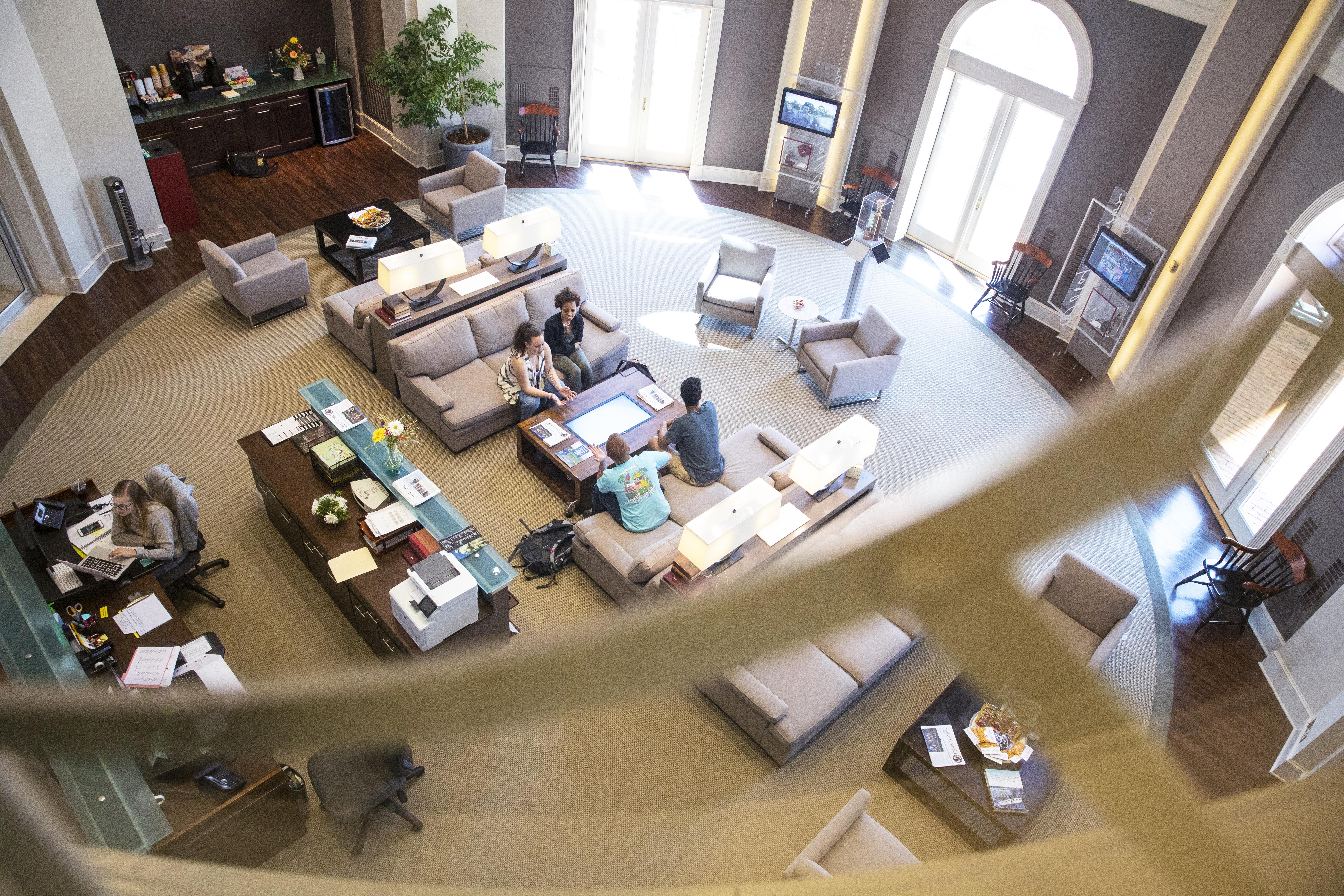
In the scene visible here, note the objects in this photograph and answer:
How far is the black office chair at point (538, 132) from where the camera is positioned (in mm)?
12172

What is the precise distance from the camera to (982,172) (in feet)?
36.7

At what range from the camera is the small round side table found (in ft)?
31.2

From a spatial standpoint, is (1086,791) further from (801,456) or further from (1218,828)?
(801,456)

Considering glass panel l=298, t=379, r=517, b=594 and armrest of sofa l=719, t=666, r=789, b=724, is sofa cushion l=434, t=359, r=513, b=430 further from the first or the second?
armrest of sofa l=719, t=666, r=789, b=724

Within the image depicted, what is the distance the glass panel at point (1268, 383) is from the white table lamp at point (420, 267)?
7610mm

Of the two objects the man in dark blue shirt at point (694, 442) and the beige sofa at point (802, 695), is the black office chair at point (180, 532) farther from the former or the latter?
the beige sofa at point (802, 695)

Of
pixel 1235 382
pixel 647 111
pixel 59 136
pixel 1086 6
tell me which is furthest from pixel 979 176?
pixel 1235 382

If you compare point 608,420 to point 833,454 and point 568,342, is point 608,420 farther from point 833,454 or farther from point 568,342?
point 833,454

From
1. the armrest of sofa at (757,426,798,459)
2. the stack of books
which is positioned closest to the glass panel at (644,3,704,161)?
the stack of books

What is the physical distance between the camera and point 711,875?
17.1 ft

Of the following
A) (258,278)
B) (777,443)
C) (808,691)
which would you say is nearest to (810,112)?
(777,443)

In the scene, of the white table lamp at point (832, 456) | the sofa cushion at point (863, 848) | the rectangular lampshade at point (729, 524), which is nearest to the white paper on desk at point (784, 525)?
the white table lamp at point (832, 456)

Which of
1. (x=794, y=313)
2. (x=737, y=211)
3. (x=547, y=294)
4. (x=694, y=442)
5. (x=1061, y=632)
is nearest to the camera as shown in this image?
(x=1061, y=632)

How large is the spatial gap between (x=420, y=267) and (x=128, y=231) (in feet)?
13.3
